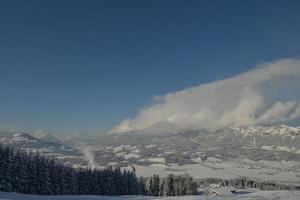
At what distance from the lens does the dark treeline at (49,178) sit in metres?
79.4

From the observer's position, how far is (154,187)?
13750 cm

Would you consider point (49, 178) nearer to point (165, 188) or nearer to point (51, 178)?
point (51, 178)

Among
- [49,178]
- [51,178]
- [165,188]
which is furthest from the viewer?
[165,188]

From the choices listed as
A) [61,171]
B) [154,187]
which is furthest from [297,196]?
[154,187]

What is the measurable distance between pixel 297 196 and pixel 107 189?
7113 cm

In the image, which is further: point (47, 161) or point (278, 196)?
point (47, 161)

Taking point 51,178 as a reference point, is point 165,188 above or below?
below

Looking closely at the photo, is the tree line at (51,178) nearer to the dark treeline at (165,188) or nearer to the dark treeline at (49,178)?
the dark treeline at (49,178)

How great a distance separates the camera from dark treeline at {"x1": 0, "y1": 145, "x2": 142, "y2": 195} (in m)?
79.4

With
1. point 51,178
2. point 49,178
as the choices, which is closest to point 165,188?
point 51,178

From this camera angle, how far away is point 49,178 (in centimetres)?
8831

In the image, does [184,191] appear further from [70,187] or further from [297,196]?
[297,196]

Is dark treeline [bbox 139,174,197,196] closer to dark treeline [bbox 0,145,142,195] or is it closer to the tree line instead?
the tree line

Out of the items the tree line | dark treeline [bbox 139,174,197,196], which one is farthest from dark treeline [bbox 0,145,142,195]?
dark treeline [bbox 139,174,197,196]
